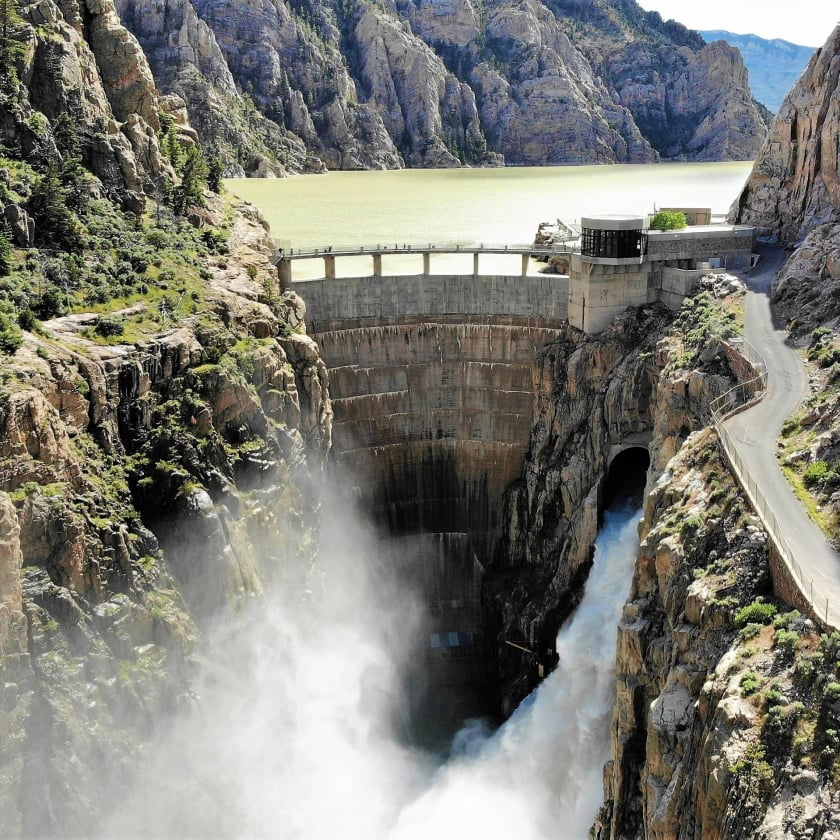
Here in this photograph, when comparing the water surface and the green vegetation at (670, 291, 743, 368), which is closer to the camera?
the green vegetation at (670, 291, 743, 368)

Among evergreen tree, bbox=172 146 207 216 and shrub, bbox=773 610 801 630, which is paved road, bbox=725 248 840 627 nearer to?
shrub, bbox=773 610 801 630

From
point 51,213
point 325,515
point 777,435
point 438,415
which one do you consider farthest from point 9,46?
point 777,435

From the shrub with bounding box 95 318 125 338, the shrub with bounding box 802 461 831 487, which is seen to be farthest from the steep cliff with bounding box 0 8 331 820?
the shrub with bounding box 802 461 831 487

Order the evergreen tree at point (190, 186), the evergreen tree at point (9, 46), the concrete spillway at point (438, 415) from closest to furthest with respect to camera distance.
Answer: the evergreen tree at point (9, 46)
the evergreen tree at point (190, 186)
the concrete spillway at point (438, 415)

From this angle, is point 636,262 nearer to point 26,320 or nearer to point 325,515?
point 325,515

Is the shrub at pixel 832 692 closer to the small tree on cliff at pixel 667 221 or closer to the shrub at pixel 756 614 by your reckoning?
the shrub at pixel 756 614

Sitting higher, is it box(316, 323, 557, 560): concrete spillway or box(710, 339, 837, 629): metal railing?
box(710, 339, 837, 629): metal railing

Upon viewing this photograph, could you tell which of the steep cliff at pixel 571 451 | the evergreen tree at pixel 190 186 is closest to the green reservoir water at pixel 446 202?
the evergreen tree at pixel 190 186
